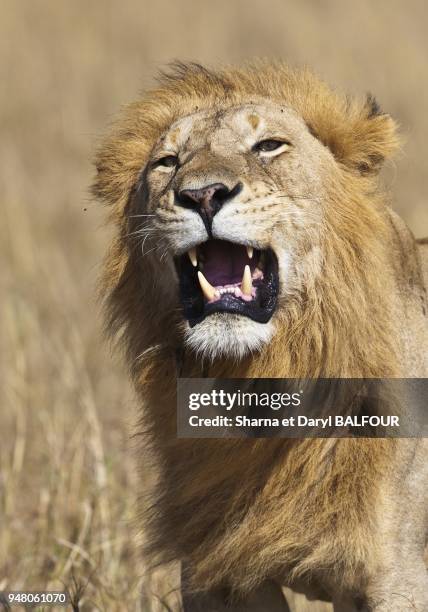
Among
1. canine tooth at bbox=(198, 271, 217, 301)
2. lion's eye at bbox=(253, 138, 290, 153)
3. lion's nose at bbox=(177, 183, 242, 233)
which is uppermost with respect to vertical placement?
lion's eye at bbox=(253, 138, 290, 153)

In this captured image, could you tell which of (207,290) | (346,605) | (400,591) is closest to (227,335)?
(207,290)

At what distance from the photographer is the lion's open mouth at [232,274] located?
4.07 meters

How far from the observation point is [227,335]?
3969mm

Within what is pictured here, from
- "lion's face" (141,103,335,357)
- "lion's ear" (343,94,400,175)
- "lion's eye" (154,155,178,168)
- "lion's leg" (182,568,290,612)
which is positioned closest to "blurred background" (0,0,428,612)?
"lion's ear" (343,94,400,175)

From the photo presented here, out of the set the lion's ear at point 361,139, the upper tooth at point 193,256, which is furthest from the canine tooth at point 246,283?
the lion's ear at point 361,139

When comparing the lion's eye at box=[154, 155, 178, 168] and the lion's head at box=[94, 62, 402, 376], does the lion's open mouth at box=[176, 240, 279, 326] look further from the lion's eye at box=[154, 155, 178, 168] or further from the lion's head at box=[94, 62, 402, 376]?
the lion's eye at box=[154, 155, 178, 168]

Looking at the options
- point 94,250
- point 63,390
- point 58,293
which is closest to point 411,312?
point 63,390

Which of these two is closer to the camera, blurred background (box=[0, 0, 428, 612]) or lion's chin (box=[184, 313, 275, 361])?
lion's chin (box=[184, 313, 275, 361])

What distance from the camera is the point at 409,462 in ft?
13.8

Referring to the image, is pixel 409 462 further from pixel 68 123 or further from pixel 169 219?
pixel 68 123

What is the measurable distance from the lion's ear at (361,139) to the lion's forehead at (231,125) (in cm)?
12

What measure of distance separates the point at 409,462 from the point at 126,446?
9.24 feet

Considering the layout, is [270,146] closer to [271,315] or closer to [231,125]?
[231,125]

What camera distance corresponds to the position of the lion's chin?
397 cm
